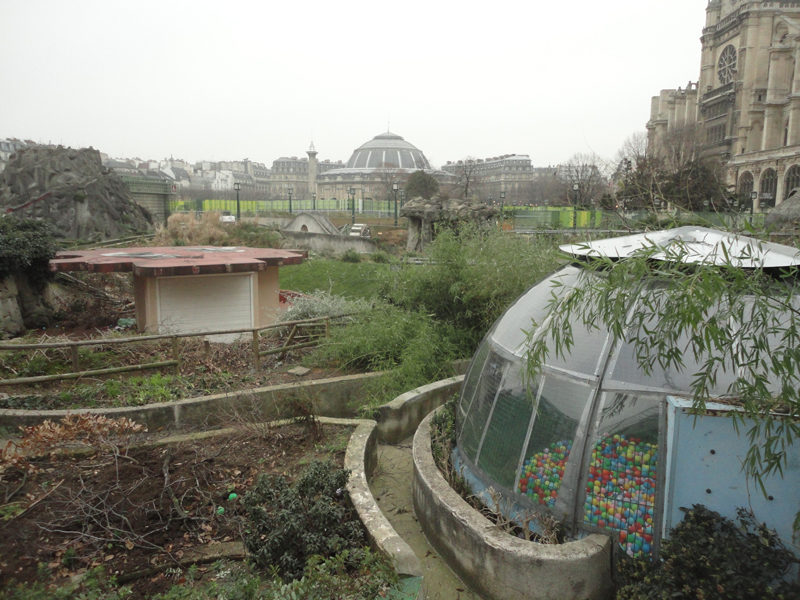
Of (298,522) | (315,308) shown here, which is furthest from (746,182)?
(298,522)

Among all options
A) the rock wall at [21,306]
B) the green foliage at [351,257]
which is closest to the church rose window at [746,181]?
the green foliage at [351,257]

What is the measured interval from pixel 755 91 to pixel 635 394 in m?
68.8

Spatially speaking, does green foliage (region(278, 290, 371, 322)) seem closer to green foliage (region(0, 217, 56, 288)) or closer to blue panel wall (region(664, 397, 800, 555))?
green foliage (region(0, 217, 56, 288))

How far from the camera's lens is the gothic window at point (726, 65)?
64438mm

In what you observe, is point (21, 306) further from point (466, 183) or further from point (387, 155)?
point (387, 155)

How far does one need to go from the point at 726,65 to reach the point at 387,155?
200 feet

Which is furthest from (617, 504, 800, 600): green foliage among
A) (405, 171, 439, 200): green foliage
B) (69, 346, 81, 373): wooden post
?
(405, 171, 439, 200): green foliage

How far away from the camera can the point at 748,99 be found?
57.4 m

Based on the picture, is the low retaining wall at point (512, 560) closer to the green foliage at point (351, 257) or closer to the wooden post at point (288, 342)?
the wooden post at point (288, 342)

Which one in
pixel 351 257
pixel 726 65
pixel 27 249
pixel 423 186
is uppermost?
pixel 726 65

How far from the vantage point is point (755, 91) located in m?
57.6

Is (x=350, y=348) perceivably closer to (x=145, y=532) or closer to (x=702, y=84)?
(x=145, y=532)

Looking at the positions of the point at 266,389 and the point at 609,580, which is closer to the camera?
the point at 609,580

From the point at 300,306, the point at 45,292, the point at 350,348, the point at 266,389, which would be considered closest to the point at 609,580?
the point at 266,389
